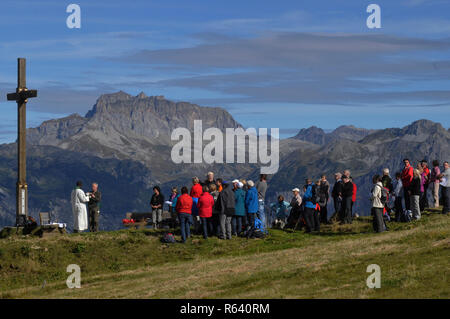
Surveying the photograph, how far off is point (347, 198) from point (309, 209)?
2160 millimetres

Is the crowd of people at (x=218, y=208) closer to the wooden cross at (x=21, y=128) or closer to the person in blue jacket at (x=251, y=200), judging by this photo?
the person in blue jacket at (x=251, y=200)

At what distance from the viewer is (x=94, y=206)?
113 ft

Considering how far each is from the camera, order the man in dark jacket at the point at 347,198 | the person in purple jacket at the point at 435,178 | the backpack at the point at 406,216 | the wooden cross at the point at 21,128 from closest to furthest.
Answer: the wooden cross at the point at 21,128 < the backpack at the point at 406,216 < the man in dark jacket at the point at 347,198 < the person in purple jacket at the point at 435,178

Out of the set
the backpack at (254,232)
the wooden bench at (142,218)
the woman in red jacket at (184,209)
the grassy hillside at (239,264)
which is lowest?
the grassy hillside at (239,264)

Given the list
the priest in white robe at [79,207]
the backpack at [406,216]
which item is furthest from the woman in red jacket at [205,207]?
the backpack at [406,216]

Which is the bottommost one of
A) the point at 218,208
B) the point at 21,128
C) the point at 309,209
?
the point at 309,209

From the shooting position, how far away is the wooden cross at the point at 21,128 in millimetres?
34375

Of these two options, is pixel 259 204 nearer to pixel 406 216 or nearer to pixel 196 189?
pixel 196 189

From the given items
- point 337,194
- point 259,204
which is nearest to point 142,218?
point 259,204

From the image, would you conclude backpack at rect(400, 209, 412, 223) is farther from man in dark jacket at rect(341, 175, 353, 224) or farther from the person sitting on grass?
the person sitting on grass

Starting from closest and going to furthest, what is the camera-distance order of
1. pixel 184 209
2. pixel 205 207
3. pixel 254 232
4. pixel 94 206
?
pixel 184 209 → pixel 205 207 → pixel 254 232 → pixel 94 206

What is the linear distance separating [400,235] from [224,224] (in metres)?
7.91
